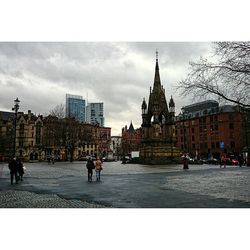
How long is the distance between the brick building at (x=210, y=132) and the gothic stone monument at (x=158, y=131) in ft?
86.0

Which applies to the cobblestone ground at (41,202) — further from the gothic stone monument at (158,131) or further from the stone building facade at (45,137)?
the stone building facade at (45,137)

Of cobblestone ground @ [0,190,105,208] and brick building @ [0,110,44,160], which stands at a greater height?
brick building @ [0,110,44,160]

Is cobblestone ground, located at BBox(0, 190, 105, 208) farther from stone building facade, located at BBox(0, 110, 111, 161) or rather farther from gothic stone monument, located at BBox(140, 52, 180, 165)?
stone building facade, located at BBox(0, 110, 111, 161)

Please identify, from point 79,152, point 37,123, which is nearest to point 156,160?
point 37,123

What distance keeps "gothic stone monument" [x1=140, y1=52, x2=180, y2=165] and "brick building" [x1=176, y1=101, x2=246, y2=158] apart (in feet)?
86.0

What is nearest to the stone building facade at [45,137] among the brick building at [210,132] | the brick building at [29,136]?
the brick building at [29,136]

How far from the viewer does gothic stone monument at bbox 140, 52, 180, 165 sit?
52344 mm

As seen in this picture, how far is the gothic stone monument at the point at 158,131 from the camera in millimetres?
52344

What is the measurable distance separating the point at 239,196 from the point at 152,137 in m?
40.8

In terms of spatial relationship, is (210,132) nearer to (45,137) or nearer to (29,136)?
(45,137)

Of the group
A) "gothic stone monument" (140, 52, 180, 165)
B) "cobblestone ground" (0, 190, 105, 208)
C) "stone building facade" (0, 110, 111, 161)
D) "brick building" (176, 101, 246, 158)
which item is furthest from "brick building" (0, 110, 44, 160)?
"cobblestone ground" (0, 190, 105, 208)

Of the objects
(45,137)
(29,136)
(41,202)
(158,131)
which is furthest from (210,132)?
(41,202)

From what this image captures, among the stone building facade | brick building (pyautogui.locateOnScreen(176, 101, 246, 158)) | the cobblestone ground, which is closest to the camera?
the cobblestone ground

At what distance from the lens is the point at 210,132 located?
9512 centimetres
